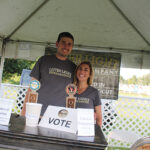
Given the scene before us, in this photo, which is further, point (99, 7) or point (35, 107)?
point (99, 7)

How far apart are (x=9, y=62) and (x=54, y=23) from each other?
45.7 ft

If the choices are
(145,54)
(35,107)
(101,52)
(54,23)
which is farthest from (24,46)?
(35,107)

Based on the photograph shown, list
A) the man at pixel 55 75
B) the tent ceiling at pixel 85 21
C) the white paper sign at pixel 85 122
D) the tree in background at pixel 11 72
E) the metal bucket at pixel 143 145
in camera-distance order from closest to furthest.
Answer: the metal bucket at pixel 143 145 < the white paper sign at pixel 85 122 < the man at pixel 55 75 < the tent ceiling at pixel 85 21 < the tree in background at pixel 11 72

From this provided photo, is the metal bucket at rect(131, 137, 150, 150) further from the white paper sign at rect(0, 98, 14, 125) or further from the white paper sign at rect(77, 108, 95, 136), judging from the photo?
the white paper sign at rect(0, 98, 14, 125)

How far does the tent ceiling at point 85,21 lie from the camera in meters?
2.48

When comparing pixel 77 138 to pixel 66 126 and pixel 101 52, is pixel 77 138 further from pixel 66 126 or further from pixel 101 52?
pixel 101 52

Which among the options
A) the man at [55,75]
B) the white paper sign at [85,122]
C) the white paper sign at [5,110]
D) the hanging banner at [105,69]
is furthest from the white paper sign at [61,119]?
the hanging banner at [105,69]

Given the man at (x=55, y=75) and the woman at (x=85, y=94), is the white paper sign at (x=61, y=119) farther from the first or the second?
the woman at (x=85, y=94)

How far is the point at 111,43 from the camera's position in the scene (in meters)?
3.04

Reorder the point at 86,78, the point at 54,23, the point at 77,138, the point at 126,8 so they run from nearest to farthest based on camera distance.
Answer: the point at 77,138, the point at 86,78, the point at 126,8, the point at 54,23

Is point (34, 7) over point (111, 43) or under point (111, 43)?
over

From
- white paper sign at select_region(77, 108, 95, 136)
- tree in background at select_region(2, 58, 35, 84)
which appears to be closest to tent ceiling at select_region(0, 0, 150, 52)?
white paper sign at select_region(77, 108, 95, 136)

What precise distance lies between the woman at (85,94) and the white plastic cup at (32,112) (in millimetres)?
764

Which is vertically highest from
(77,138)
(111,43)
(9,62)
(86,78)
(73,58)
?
(9,62)
